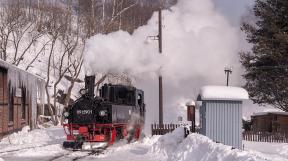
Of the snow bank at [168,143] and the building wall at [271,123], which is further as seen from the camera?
the building wall at [271,123]

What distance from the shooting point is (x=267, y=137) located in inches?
1187

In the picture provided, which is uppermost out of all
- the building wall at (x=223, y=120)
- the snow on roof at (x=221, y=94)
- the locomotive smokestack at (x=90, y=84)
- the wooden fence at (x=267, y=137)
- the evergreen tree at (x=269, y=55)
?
the evergreen tree at (x=269, y=55)

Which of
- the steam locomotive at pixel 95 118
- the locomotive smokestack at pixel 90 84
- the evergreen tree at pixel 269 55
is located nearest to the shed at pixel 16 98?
the locomotive smokestack at pixel 90 84

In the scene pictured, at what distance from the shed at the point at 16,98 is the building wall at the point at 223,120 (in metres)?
9.95

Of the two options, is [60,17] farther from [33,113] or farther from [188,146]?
[188,146]

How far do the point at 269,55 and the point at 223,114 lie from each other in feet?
48.6

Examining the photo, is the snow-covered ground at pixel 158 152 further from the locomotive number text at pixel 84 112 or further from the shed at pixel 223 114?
the locomotive number text at pixel 84 112

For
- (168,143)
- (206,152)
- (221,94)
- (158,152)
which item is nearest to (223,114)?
(221,94)

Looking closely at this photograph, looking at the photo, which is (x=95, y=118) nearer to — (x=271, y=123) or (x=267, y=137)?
(x=267, y=137)

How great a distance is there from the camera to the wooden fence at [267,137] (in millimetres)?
30000

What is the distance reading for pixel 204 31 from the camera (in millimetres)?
34156

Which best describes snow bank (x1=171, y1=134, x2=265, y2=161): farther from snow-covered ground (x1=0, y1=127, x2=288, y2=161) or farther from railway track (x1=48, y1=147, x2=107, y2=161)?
railway track (x1=48, y1=147, x2=107, y2=161)

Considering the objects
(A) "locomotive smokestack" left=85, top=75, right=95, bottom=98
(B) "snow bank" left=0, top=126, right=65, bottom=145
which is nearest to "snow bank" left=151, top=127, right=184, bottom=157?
(A) "locomotive smokestack" left=85, top=75, right=95, bottom=98

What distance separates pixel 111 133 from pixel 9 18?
945 inches
